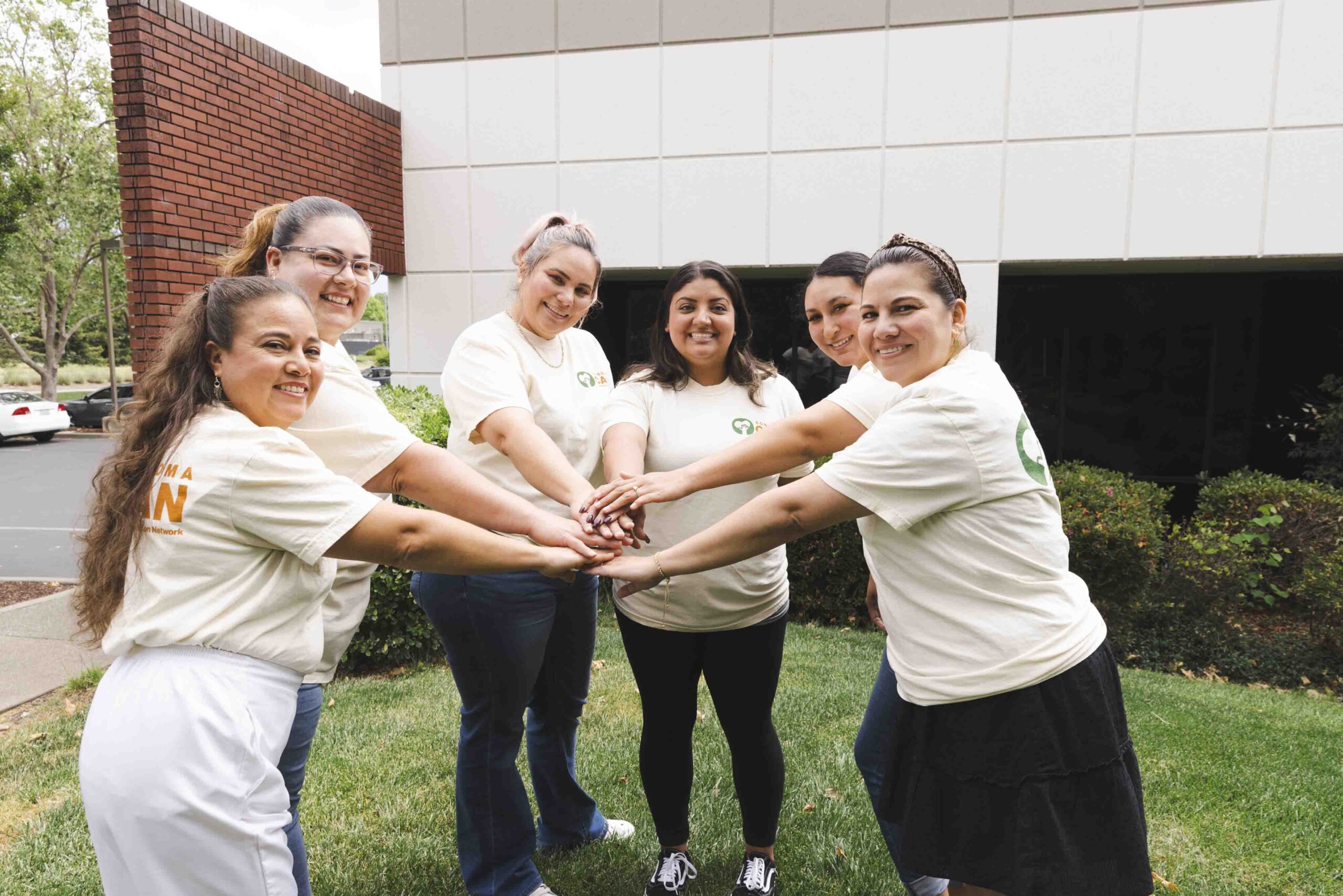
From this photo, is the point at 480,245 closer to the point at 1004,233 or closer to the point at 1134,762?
the point at 1004,233

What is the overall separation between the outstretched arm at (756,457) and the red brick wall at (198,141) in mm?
5368

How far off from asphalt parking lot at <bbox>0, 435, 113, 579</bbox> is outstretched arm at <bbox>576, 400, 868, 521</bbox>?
1375 millimetres

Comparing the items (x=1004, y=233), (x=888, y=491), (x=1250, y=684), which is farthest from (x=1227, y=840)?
(x=1004, y=233)

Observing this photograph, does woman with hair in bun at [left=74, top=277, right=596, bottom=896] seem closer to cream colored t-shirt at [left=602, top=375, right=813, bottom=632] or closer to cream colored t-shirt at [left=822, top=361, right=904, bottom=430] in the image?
cream colored t-shirt at [left=602, top=375, right=813, bottom=632]

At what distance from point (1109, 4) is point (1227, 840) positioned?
7363 millimetres

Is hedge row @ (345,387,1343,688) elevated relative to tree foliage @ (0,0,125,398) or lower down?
lower down

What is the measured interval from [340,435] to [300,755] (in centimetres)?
86

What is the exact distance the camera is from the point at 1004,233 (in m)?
8.22

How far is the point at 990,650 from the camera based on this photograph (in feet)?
6.42

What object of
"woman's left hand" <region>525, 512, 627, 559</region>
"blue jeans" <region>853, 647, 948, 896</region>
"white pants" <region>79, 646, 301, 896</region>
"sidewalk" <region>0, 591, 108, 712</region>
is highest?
"woman's left hand" <region>525, 512, 627, 559</region>

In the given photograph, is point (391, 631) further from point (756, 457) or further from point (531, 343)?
point (756, 457)

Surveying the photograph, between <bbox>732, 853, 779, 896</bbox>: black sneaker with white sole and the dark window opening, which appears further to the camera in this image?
the dark window opening

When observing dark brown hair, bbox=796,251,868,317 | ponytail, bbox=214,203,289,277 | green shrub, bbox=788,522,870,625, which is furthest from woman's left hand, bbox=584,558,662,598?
green shrub, bbox=788,522,870,625

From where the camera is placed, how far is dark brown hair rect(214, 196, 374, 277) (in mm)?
2299
